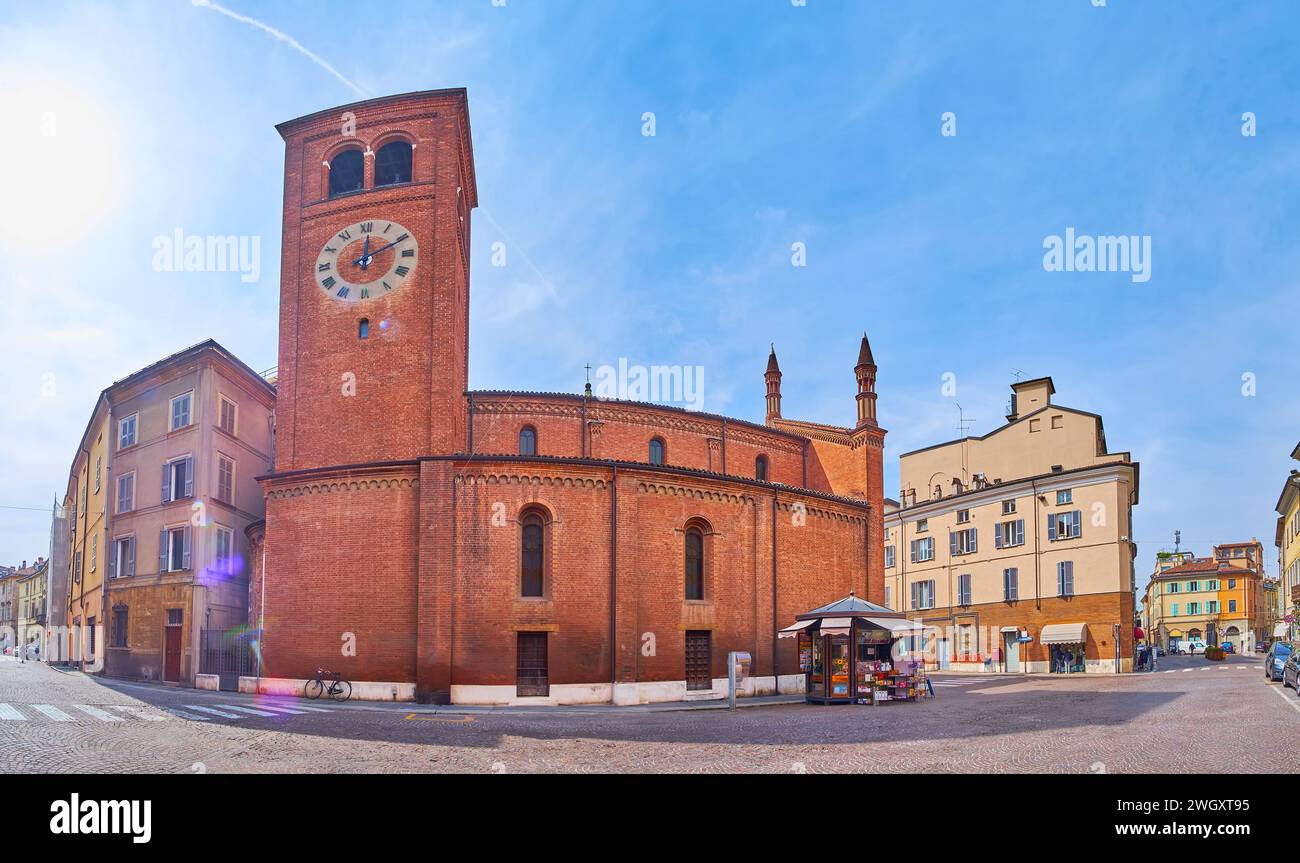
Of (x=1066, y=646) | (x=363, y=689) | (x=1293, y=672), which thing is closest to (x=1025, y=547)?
(x=1066, y=646)

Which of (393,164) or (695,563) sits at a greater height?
(393,164)

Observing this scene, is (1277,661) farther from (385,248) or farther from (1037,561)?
(385,248)

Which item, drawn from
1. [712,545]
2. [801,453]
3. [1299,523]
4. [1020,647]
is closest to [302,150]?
[712,545]

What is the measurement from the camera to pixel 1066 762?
13.0m

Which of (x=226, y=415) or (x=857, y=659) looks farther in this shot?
(x=226, y=415)

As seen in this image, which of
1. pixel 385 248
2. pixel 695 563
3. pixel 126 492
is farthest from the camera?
pixel 126 492

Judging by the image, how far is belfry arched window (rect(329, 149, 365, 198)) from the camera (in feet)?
101


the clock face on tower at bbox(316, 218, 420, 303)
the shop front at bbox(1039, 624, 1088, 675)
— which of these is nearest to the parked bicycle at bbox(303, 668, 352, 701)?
the clock face on tower at bbox(316, 218, 420, 303)

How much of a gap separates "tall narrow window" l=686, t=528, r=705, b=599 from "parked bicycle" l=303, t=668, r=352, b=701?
34.6 feet

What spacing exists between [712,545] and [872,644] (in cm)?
591

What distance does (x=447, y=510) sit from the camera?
26109 mm

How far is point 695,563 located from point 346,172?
57.1 ft

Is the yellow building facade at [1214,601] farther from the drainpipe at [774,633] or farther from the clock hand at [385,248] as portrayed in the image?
the clock hand at [385,248]
